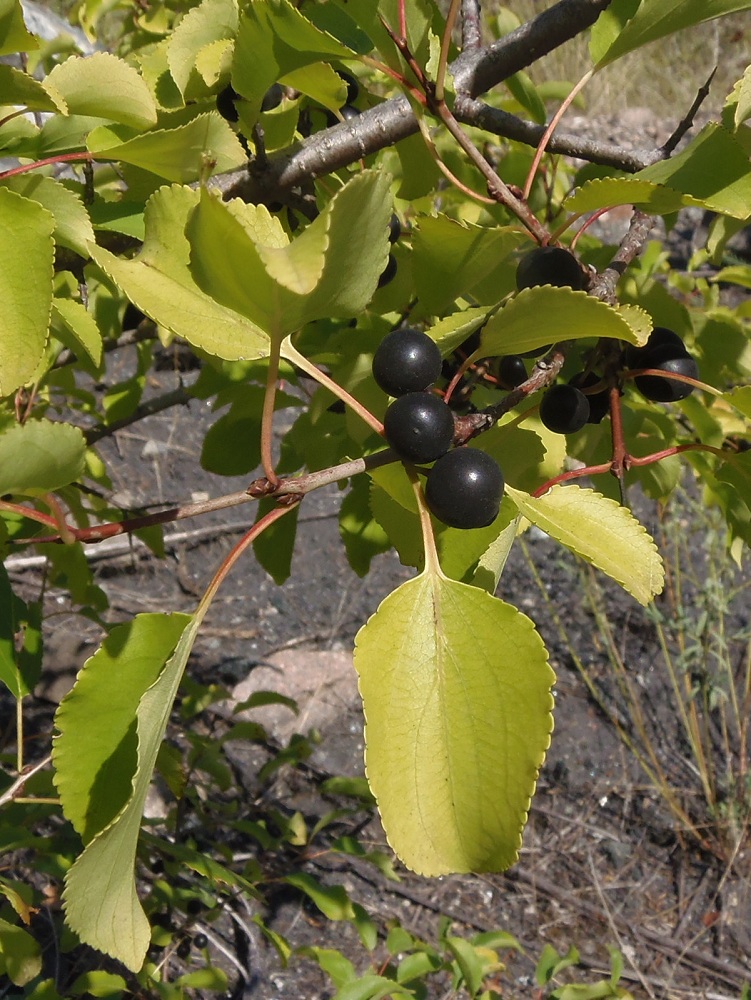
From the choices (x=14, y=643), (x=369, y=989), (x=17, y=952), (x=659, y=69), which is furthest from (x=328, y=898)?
(x=659, y=69)

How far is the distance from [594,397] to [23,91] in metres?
0.53

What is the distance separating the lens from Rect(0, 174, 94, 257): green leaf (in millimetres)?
713

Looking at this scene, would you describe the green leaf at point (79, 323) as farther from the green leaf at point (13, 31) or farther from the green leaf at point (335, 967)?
the green leaf at point (335, 967)

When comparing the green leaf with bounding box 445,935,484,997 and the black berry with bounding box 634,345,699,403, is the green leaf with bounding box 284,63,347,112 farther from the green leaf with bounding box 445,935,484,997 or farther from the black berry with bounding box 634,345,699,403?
the green leaf with bounding box 445,935,484,997

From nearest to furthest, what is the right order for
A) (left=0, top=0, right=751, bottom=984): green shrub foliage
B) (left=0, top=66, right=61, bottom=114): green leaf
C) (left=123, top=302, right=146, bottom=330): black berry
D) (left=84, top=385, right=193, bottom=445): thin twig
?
1. (left=0, top=0, right=751, bottom=984): green shrub foliage
2. (left=0, top=66, right=61, bottom=114): green leaf
3. (left=123, top=302, right=146, bottom=330): black berry
4. (left=84, top=385, right=193, bottom=445): thin twig

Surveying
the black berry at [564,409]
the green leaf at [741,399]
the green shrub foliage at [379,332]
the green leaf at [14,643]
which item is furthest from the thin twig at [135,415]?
the green leaf at [741,399]

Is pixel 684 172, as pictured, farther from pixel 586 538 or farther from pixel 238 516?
pixel 238 516

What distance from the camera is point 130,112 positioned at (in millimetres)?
726

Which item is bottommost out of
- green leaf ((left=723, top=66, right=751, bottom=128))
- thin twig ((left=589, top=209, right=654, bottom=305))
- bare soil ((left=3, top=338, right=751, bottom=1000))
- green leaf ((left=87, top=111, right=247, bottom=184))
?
bare soil ((left=3, top=338, right=751, bottom=1000))

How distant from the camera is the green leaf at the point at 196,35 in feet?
2.62

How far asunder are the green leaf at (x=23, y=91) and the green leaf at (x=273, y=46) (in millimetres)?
149

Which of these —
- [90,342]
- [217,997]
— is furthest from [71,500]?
[217,997]

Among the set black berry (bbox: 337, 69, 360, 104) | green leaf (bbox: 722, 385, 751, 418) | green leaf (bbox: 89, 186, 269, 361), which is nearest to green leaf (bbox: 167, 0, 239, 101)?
black berry (bbox: 337, 69, 360, 104)

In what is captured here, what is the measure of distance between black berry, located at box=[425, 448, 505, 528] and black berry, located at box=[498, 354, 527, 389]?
0.33 metres
